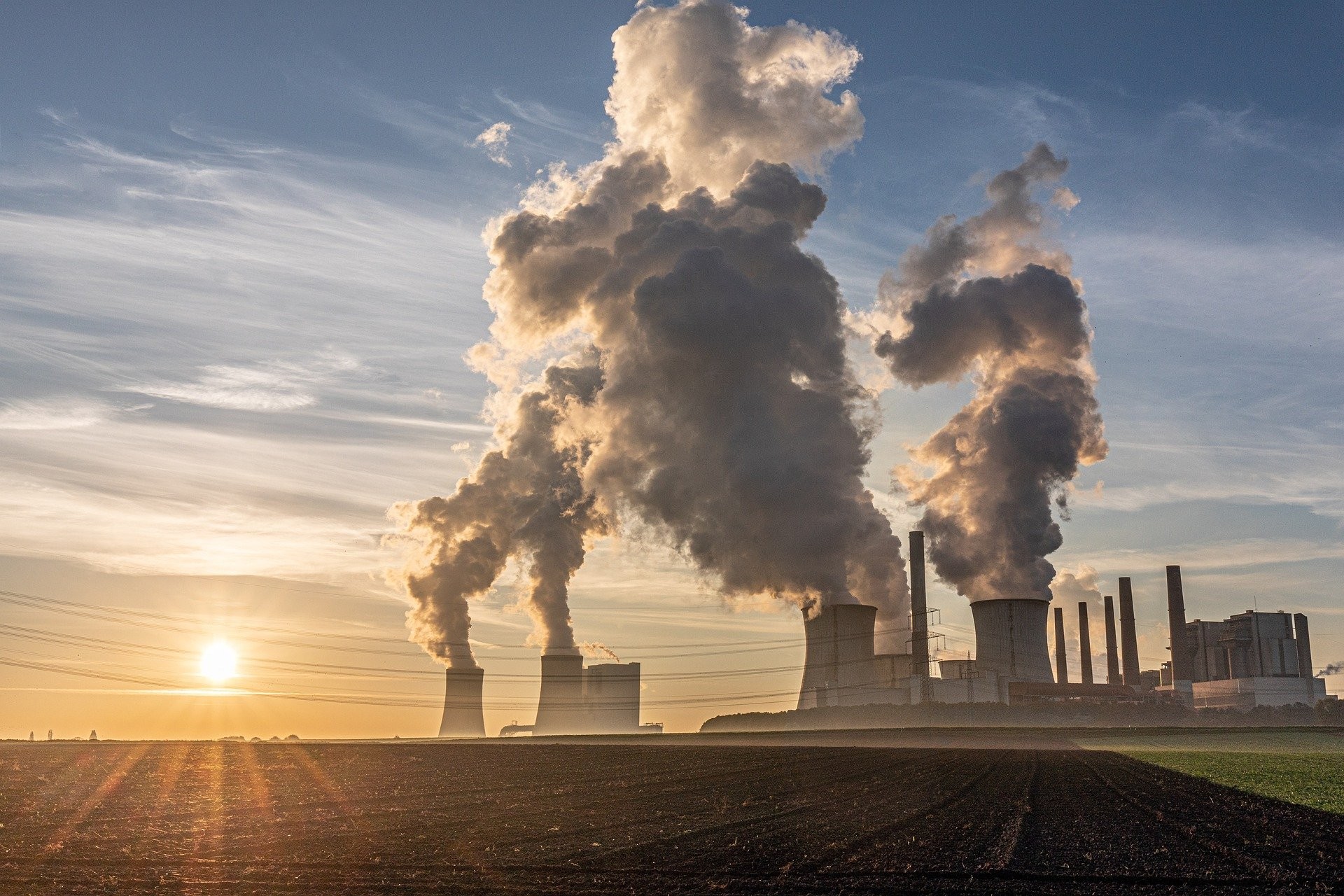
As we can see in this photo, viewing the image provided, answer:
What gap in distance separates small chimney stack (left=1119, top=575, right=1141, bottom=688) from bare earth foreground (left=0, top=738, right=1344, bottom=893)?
64.7 m

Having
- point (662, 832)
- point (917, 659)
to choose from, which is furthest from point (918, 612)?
point (662, 832)

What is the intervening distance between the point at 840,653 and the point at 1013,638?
10.8 m

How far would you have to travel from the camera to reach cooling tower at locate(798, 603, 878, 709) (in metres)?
65.7

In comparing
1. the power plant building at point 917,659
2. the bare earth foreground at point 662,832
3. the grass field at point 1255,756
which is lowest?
the grass field at point 1255,756

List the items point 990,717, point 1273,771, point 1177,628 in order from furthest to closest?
point 1177,628 < point 990,717 < point 1273,771

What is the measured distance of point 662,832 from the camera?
18.0 m

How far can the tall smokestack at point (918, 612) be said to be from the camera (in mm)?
74125

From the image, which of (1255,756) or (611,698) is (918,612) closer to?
(611,698)

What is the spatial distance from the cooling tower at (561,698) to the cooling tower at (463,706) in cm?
554

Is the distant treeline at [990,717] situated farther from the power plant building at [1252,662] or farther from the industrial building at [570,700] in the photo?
the power plant building at [1252,662]

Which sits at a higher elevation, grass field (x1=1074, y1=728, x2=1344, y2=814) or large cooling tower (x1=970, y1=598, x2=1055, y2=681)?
large cooling tower (x1=970, y1=598, x2=1055, y2=681)

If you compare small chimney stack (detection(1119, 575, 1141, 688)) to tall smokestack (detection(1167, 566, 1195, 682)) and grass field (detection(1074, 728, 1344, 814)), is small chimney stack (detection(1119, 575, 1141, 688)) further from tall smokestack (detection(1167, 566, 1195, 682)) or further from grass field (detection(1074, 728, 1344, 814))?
grass field (detection(1074, 728, 1344, 814))

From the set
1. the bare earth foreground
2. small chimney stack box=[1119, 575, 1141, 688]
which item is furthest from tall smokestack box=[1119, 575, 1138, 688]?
the bare earth foreground

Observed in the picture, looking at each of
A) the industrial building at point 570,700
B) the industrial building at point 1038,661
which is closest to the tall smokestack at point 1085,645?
the industrial building at point 1038,661
